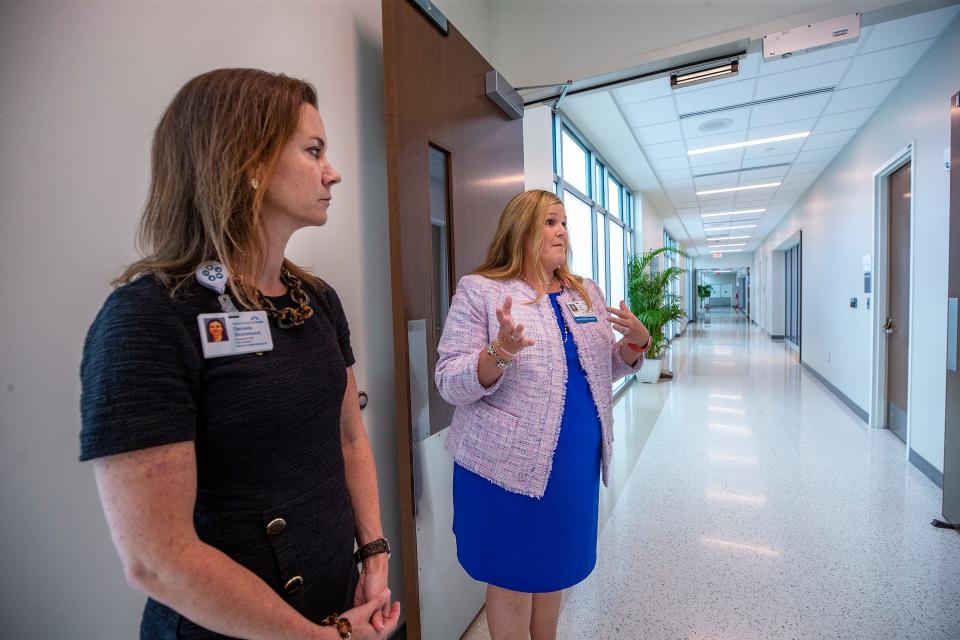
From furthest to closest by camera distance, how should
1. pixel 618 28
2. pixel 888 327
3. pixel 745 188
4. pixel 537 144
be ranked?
pixel 745 188
pixel 888 327
pixel 537 144
pixel 618 28

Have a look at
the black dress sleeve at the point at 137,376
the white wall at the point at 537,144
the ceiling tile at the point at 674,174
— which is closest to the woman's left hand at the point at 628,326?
the black dress sleeve at the point at 137,376

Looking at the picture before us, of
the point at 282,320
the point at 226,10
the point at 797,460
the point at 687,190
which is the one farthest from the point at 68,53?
the point at 687,190

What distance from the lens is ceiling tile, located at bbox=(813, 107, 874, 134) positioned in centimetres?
482

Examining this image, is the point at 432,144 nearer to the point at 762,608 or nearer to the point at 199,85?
the point at 199,85

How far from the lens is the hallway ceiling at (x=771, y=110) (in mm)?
3594

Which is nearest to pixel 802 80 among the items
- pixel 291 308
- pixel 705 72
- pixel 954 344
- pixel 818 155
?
pixel 705 72

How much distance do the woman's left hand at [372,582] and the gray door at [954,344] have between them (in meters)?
3.11

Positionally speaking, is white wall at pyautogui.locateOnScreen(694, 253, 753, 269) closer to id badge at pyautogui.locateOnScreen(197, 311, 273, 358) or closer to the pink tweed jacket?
the pink tweed jacket

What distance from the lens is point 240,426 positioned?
0.71m

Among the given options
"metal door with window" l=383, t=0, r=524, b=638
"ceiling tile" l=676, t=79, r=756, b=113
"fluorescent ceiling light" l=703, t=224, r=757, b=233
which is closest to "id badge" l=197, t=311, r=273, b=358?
"metal door with window" l=383, t=0, r=524, b=638

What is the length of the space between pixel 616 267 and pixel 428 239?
263 inches

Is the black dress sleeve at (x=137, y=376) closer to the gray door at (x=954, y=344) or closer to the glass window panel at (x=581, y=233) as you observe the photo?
the gray door at (x=954, y=344)

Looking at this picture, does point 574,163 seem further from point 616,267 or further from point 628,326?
point 628,326

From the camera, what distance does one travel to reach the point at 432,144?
177 centimetres
